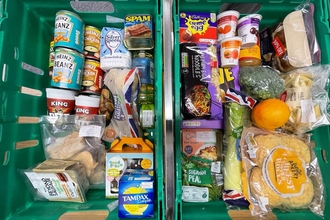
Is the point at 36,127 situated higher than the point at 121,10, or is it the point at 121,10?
the point at 121,10

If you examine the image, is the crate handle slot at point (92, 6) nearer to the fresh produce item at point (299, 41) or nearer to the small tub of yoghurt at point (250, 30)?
the small tub of yoghurt at point (250, 30)

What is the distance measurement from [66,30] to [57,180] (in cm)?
60

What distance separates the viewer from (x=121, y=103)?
94cm

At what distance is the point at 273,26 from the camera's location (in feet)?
3.22

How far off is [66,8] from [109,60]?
0.97 feet

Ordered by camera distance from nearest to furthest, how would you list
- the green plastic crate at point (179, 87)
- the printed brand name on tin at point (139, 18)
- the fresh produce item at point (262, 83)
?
the green plastic crate at point (179, 87)
the fresh produce item at point (262, 83)
the printed brand name on tin at point (139, 18)

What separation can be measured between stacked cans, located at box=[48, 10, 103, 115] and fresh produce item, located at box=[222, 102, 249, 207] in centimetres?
60

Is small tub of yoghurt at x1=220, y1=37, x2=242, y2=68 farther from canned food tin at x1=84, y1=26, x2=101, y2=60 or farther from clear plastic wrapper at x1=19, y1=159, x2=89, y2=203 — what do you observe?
clear plastic wrapper at x1=19, y1=159, x2=89, y2=203

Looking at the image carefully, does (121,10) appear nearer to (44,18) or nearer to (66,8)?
(66,8)

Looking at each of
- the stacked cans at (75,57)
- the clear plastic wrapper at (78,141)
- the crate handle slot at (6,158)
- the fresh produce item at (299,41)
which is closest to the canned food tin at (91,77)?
the stacked cans at (75,57)

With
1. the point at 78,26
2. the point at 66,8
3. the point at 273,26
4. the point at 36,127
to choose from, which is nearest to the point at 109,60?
the point at 78,26

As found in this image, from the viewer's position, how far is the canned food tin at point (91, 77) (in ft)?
3.15

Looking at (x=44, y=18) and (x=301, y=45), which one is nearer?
(x=301, y=45)

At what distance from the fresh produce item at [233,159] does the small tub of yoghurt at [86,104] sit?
1.89ft
